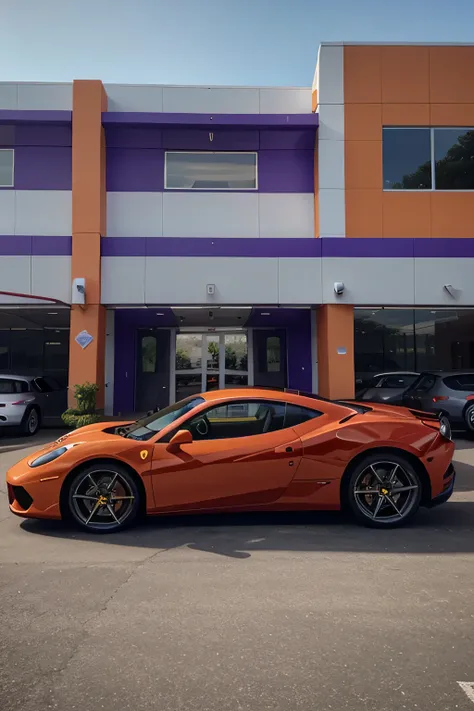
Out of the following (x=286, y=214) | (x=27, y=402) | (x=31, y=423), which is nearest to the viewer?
(x=27, y=402)

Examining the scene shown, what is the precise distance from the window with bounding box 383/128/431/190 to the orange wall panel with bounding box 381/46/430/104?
793 millimetres

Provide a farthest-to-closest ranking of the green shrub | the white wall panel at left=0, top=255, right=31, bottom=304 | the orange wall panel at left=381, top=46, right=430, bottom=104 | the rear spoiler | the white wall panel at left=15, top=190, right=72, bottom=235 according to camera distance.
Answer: the white wall panel at left=15, top=190, right=72, bottom=235 < the orange wall panel at left=381, top=46, right=430, bottom=104 < the white wall panel at left=0, top=255, right=31, bottom=304 < the green shrub < the rear spoiler

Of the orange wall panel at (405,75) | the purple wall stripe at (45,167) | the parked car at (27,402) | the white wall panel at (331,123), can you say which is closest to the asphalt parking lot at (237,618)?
the parked car at (27,402)

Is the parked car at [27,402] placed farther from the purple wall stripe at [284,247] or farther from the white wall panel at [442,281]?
the white wall panel at [442,281]

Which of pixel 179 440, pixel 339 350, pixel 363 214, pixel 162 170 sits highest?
pixel 162 170

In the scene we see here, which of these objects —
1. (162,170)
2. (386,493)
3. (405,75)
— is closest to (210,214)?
(162,170)

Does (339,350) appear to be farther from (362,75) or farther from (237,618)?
(237,618)

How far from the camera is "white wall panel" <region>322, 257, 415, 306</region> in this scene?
13422mm

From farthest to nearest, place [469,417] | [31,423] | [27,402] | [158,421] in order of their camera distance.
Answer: [31,423], [27,402], [469,417], [158,421]

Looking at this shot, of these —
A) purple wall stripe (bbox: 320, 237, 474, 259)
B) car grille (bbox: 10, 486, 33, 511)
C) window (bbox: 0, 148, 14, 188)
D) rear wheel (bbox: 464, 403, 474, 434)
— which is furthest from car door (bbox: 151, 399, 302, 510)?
window (bbox: 0, 148, 14, 188)

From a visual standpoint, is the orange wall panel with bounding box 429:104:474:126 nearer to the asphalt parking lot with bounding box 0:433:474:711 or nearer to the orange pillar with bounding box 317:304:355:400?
the orange pillar with bounding box 317:304:355:400

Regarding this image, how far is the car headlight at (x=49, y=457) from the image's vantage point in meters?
5.33

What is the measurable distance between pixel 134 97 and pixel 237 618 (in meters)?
14.2

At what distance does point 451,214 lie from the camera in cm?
1387
